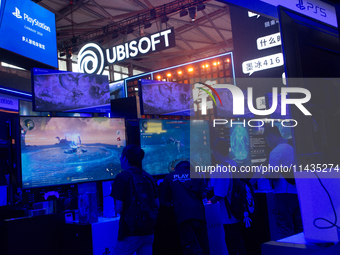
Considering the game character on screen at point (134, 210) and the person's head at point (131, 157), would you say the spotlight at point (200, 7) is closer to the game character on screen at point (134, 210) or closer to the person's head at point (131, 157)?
the person's head at point (131, 157)

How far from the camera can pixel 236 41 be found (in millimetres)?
6934

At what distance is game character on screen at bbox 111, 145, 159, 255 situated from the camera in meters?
2.45

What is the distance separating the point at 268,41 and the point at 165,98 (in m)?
3.38

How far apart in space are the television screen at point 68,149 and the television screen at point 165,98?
480 millimetres

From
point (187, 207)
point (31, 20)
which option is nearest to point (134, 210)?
point (187, 207)

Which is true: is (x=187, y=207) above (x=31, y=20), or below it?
below

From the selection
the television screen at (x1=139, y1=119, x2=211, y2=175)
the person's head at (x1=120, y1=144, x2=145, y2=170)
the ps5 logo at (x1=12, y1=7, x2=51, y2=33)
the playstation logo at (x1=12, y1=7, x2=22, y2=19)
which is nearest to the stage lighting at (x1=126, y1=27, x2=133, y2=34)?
the ps5 logo at (x1=12, y1=7, x2=51, y2=33)

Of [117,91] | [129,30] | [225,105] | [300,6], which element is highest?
[129,30]

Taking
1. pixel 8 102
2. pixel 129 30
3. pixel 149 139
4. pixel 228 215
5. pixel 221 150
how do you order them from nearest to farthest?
pixel 228 215, pixel 221 150, pixel 149 139, pixel 8 102, pixel 129 30

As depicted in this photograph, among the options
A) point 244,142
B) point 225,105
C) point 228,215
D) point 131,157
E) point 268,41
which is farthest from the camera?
point 268,41

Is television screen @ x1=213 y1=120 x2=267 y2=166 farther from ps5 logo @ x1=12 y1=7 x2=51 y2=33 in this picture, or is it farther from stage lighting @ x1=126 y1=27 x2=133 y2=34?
stage lighting @ x1=126 y1=27 x2=133 y2=34

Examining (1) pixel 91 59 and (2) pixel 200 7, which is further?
(2) pixel 200 7

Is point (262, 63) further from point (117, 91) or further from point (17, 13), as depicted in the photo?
point (17, 13)

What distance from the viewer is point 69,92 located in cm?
345
